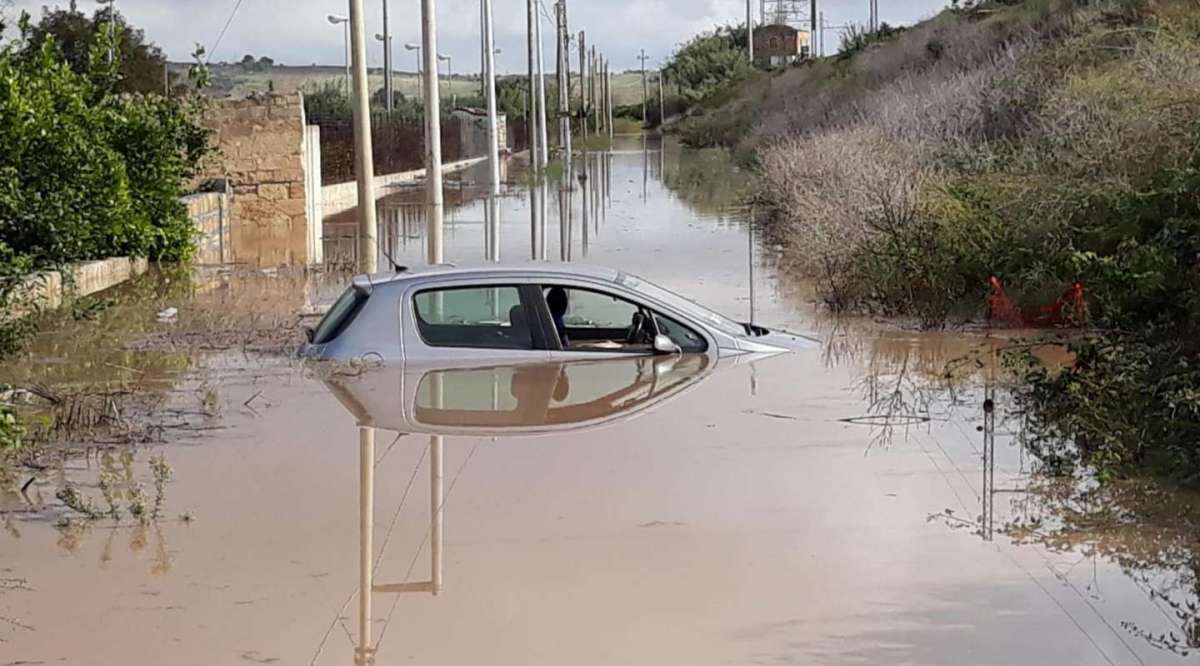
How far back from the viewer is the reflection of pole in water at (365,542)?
23.5 ft

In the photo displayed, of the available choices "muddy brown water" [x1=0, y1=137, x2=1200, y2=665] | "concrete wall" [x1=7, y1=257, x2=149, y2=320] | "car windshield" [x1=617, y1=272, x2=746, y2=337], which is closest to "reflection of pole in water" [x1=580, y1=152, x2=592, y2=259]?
"concrete wall" [x1=7, y1=257, x2=149, y2=320]

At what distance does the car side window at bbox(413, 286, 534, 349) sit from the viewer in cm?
1397

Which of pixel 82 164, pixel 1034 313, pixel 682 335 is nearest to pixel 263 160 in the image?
pixel 82 164

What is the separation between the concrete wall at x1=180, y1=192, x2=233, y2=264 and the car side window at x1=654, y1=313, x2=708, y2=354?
1300 cm

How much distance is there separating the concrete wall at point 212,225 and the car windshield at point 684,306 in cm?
1269

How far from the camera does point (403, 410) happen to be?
490 inches

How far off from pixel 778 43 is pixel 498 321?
11986 cm

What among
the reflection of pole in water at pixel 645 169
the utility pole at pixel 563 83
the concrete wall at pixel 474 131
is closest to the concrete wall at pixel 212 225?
the reflection of pole in water at pixel 645 169

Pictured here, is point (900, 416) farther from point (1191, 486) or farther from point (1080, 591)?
point (1080, 591)

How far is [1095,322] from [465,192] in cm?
3350

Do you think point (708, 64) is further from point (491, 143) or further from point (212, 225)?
point (212, 225)

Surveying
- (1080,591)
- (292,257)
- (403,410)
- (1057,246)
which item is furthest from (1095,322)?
(292,257)

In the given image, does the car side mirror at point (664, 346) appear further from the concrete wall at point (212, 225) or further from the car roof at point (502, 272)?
the concrete wall at point (212, 225)

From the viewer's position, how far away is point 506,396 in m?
12.9
